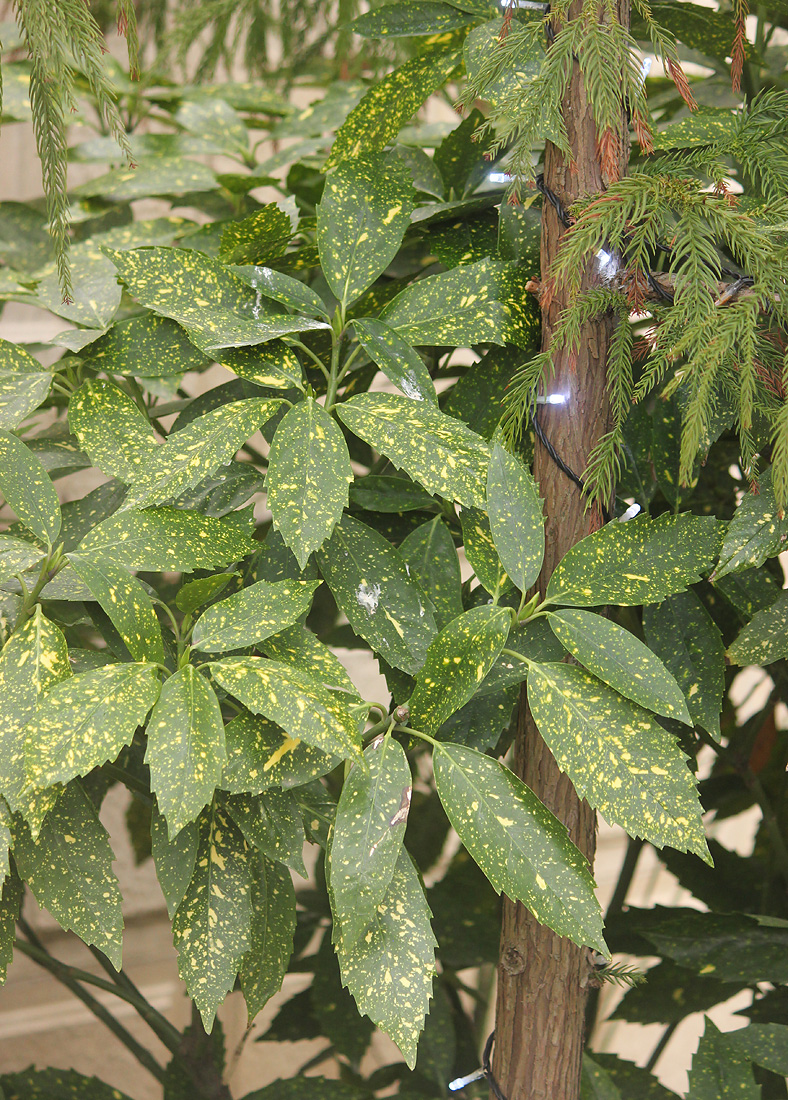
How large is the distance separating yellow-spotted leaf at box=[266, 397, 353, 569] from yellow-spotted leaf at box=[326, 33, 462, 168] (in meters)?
0.21

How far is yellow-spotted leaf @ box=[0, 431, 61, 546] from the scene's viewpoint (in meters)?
0.45

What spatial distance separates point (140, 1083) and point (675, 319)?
4.81 ft

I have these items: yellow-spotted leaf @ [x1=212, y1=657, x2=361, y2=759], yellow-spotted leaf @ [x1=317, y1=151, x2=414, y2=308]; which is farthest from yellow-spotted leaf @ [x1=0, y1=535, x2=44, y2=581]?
yellow-spotted leaf @ [x1=317, y1=151, x2=414, y2=308]

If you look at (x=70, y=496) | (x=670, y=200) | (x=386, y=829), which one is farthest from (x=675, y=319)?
(x=70, y=496)

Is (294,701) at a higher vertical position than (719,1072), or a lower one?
higher

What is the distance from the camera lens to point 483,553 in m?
0.48

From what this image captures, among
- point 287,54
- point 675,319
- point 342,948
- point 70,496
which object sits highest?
point 287,54

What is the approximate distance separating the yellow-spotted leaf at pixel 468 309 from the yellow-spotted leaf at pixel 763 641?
21 centimetres

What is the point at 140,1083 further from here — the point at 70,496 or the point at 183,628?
the point at 183,628

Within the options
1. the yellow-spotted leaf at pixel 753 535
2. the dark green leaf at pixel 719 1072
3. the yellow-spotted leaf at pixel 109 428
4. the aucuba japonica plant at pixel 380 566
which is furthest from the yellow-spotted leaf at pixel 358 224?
the dark green leaf at pixel 719 1072

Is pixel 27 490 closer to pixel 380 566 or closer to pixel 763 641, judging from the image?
pixel 380 566

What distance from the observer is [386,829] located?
0.41 metres

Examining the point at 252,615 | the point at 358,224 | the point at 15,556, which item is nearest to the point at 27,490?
the point at 15,556

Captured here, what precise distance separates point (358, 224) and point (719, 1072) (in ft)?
2.00
